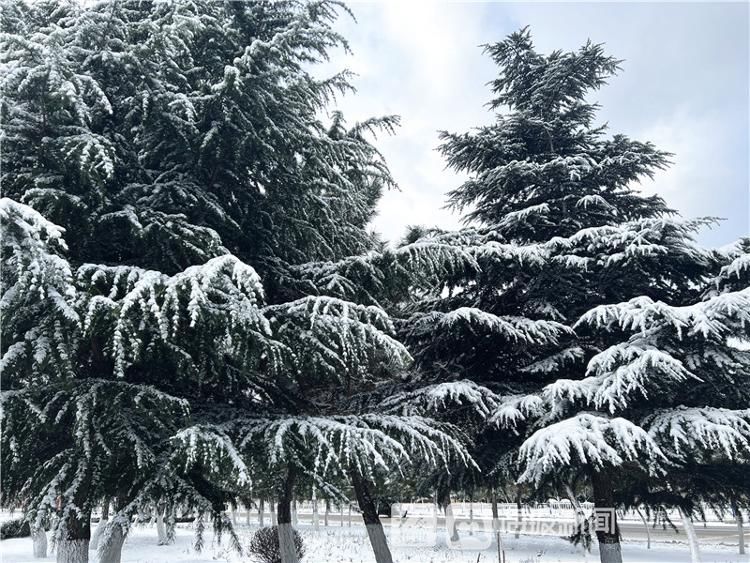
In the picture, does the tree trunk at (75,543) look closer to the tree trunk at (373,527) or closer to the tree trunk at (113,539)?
the tree trunk at (113,539)

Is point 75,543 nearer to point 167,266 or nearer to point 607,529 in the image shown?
point 167,266

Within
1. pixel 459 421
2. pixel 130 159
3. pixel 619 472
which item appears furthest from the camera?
pixel 459 421

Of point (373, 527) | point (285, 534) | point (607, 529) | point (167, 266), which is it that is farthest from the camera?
point (285, 534)

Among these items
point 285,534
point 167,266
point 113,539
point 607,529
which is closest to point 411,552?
point 285,534

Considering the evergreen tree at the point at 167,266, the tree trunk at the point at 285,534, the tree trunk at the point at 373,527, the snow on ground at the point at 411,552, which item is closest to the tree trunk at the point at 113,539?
the evergreen tree at the point at 167,266

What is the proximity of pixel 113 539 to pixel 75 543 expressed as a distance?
1.38 ft

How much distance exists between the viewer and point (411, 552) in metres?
19.2

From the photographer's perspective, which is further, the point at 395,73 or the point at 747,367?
the point at 395,73

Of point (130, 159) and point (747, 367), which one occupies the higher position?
point (130, 159)

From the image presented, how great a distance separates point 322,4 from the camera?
705cm

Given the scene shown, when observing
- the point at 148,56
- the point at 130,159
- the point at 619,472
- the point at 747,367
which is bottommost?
the point at 619,472

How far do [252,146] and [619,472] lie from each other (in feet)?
22.7

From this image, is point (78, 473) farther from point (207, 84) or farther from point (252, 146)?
point (207, 84)

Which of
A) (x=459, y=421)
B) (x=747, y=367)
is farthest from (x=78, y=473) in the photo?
(x=747, y=367)
